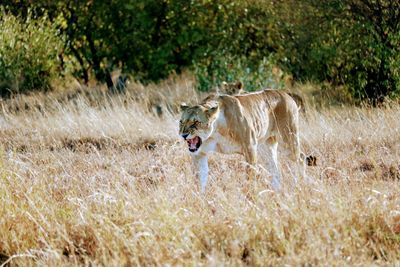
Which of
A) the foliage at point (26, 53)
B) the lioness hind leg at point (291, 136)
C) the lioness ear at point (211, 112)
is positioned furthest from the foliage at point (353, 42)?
the lioness ear at point (211, 112)

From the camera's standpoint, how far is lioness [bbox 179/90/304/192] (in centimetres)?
701

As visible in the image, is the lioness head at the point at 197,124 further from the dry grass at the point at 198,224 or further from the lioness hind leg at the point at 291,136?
the lioness hind leg at the point at 291,136

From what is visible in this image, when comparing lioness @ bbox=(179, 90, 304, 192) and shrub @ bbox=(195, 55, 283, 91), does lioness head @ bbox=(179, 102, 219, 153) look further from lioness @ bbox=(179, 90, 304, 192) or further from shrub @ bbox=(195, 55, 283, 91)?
shrub @ bbox=(195, 55, 283, 91)

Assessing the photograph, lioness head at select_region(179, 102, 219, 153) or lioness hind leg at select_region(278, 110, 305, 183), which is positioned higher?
lioness head at select_region(179, 102, 219, 153)

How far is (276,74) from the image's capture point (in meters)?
15.5

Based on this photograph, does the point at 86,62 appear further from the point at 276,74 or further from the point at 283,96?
the point at 283,96

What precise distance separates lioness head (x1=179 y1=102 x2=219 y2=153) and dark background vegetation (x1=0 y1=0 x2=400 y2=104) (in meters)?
6.87

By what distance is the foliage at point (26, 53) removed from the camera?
16.1 metres

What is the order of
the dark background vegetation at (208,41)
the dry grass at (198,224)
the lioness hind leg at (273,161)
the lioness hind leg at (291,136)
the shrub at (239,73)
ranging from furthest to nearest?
the shrub at (239,73), the dark background vegetation at (208,41), the lioness hind leg at (291,136), the lioness hind leg at (273,161), the dry grass at (198,224)

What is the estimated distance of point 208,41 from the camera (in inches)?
627

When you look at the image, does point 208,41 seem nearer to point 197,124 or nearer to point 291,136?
point 291,136

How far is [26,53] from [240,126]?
1015 centimetres

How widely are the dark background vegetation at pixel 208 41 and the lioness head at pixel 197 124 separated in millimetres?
6868

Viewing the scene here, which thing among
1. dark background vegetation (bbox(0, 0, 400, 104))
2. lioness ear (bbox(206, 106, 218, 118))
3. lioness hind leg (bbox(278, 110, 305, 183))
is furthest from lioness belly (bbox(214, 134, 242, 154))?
dark background vegetation (bbox(0, 0, 400, 104))
